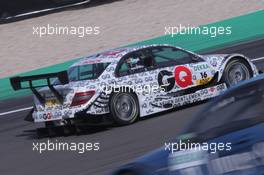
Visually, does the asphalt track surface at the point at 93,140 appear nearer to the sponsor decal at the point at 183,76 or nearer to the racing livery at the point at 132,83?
the racing livery at the point at 132,83

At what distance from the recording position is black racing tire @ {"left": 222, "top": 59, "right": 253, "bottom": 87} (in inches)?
545

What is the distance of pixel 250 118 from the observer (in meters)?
6.33

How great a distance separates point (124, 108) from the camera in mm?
12891

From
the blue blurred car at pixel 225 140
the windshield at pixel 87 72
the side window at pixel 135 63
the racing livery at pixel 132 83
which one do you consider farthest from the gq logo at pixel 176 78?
the blue blurred car at pixel 225 140

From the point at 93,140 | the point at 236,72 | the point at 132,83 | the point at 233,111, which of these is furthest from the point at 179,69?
the point at 233,111

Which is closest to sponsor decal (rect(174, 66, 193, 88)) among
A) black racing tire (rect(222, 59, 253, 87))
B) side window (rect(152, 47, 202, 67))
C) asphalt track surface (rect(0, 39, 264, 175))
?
side window (rect(152, 47, 202, 67))

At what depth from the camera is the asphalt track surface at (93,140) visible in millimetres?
10297

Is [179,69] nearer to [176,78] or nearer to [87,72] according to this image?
[176,78]

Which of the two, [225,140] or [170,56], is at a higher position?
[170,56]

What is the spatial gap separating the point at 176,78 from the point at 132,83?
878mm

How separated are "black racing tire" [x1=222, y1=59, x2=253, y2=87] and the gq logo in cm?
73

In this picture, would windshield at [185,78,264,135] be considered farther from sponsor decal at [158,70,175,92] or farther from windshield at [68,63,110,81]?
sponsor decal at [158,70,175,92]

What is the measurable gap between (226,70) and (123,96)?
2.15 metres

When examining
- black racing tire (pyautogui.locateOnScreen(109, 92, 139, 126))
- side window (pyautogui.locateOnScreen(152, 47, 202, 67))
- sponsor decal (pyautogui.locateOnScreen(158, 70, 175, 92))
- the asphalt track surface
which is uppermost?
side window (pyautogui.locateOnScreen(152, 47, 202, 67))
